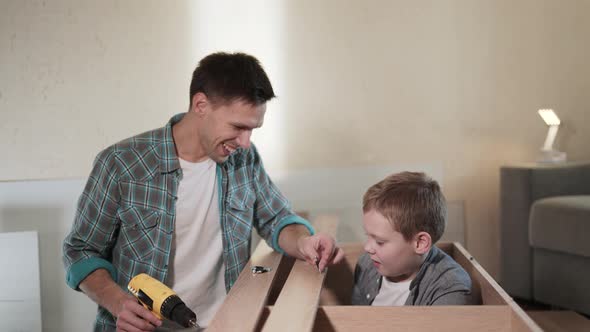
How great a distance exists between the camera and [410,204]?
1.65 meters

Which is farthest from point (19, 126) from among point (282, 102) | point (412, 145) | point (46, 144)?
point (412, 145)

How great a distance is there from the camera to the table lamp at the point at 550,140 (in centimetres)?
322

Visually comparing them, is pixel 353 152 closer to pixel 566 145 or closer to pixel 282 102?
pixel 282 102

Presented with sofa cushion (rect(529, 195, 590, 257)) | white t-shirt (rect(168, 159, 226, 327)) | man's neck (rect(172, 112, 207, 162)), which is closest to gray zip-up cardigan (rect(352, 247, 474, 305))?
white t-shirt (rect(168, 159, 226, 327))

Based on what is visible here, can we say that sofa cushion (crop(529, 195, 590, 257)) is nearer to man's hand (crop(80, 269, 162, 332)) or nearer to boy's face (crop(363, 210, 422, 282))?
boy's face (crop(363, 210, 422, 282))

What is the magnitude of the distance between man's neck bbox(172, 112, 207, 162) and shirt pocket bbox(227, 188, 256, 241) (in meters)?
0.14

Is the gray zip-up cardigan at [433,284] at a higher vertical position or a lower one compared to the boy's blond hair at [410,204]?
lower

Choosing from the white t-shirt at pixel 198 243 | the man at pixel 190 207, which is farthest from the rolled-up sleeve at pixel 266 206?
the white t-shirt at pixel 198 243

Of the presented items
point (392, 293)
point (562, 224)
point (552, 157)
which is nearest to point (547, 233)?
point (562, 224)

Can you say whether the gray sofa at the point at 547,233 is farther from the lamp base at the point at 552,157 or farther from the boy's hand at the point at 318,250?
the boy's hand at the point at 318,250

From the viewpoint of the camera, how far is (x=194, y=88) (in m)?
1.81

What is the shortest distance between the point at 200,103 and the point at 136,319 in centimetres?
65

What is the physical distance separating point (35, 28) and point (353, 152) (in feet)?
4.82

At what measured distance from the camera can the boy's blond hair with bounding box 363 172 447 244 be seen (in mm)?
1643
